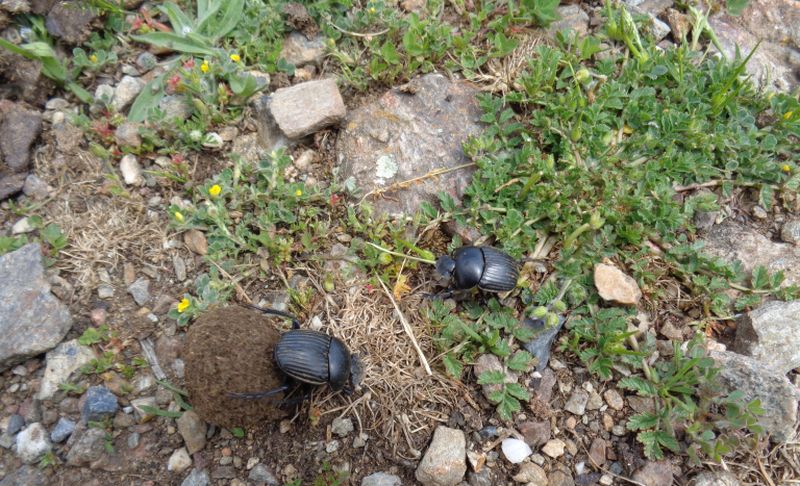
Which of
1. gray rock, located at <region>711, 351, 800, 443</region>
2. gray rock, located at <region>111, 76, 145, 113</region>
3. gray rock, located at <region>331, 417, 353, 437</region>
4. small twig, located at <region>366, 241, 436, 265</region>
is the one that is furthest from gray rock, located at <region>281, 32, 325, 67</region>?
gray rock, located at <region>711, 351, 800, 443</region>

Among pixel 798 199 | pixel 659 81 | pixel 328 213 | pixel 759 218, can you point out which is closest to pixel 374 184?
pixel 328 213

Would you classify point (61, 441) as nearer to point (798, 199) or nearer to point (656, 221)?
point (656, 221)

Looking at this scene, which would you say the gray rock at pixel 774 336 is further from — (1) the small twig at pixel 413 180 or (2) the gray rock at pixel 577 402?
(1) the small twig at pixel 413 180

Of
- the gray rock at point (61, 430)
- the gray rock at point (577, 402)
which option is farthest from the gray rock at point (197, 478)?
the gray rock at point (577, 402)

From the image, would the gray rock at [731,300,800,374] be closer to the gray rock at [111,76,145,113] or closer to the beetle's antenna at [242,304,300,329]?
the beetle's antenna at [242,304,300,329]

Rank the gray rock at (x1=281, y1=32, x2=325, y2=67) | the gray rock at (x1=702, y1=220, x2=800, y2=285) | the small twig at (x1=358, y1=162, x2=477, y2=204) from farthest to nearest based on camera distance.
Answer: the gray rock at (x1=281, y1=32, x2=325, y2=67), the small twig at (x1=358, y1=162, x2=477, y2=204), the gray rock at (x1=702, y1=220, x2=800, y2=285)
